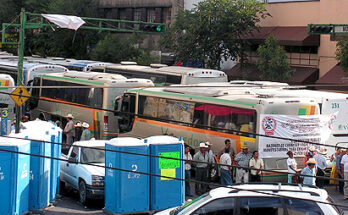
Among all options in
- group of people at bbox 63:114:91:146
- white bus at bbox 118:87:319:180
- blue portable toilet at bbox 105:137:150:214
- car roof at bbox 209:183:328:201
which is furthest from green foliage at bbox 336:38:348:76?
car roof at bbox 209:183:328:201

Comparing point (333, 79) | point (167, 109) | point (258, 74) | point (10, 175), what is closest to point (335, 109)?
point (167, 109)

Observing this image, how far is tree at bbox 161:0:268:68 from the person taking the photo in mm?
38844

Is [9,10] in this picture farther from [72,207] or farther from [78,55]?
[72,207]

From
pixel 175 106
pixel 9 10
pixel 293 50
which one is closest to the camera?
pixel 175 106

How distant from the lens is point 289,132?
1917 centimetres

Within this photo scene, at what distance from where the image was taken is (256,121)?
19.1 meters

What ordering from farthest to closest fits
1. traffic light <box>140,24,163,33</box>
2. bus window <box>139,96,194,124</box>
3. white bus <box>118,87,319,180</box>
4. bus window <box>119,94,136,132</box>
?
1. traffic light <box>140,24,163,33</box>
2. bus window <box>119,94,136,132</box>
3. bus window <box>139,96,194,124</box>
4. white bus <box>118,87,319,180</box>

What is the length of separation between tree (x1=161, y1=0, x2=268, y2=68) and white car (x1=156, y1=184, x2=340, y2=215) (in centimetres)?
2887

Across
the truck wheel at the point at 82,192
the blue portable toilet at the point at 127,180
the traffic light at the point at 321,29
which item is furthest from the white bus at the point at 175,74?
the blue portable toilet at the point at 127,180

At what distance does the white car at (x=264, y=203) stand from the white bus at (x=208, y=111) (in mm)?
6833

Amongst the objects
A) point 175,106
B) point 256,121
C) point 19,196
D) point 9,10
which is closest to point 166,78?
point 175,106

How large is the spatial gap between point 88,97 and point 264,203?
17784mm

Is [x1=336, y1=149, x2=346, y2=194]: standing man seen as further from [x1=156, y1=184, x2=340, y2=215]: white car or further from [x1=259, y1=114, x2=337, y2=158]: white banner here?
[x1=156, y1=184, x2=340, y2=215]: white car

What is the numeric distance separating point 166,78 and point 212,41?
11.3 meters
